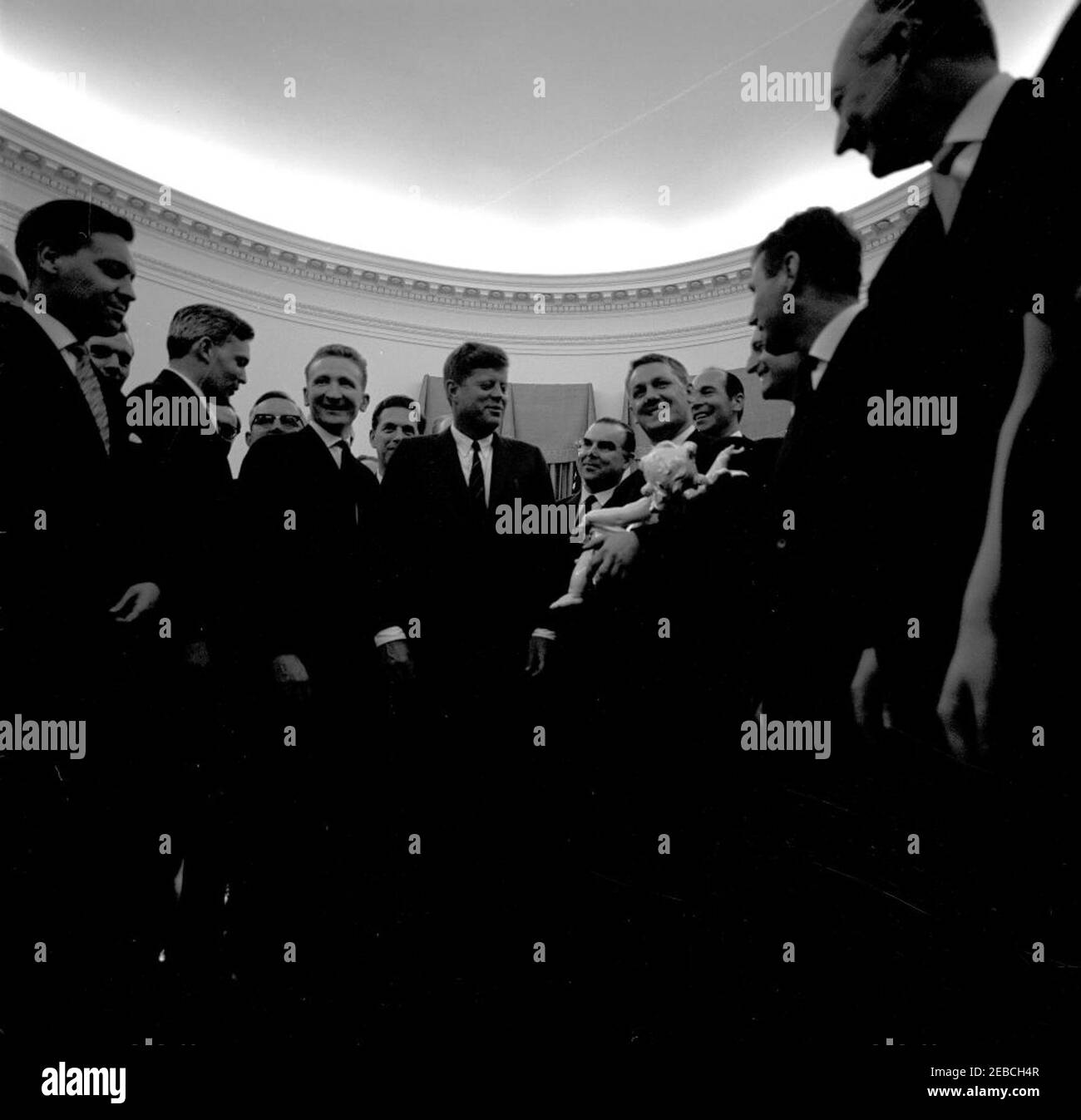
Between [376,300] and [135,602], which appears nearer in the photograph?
[135,602]

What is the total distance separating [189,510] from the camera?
2.16 m

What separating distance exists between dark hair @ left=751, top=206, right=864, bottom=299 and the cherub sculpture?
476 millimetres

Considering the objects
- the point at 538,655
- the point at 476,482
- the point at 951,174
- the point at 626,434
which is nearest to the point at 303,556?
the point at 476,482

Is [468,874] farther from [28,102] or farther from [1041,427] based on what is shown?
[28,102]

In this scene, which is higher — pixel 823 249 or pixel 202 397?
pixel 823 249

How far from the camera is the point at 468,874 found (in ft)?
6.93

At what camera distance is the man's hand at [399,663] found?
2188mm

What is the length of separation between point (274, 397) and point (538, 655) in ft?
4.25

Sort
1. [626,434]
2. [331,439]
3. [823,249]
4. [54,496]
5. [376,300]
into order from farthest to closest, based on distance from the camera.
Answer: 1. [376,300]
2. [331,439]
3. [626,434]
4. [54,496]
5. [823,249]

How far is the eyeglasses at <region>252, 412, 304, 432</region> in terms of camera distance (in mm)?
2539

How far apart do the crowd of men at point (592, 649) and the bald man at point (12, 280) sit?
0.07 m

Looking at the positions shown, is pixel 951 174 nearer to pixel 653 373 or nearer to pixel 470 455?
pixel 653 373

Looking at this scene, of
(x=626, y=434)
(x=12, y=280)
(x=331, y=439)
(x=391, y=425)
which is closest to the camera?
(x=12, y=280)

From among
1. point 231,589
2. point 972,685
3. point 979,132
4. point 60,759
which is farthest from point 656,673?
point 60,759
